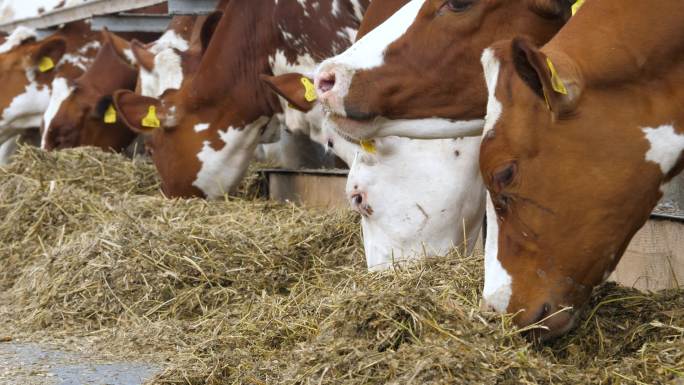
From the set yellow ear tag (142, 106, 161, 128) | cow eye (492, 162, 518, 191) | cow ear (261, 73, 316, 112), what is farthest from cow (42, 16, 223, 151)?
cow eye (492, 162, 518, 191)

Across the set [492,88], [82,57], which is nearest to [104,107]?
[82,57]

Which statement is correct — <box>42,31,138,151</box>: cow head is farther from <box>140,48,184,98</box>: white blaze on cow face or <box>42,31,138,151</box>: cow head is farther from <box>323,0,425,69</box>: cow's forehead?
<box>323,0,425,69</box>: cow's forehead

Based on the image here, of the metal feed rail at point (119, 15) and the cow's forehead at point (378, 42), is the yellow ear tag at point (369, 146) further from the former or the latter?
the metal feed rail at point (119, 15)

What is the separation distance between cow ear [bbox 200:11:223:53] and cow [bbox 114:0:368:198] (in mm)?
680

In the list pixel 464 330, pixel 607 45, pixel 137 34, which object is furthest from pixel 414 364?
pixel 137 34

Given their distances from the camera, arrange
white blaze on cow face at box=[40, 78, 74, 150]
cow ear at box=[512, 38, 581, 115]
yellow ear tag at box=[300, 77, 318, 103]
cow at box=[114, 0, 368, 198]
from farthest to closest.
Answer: white blaze on cow face at box=[40, 78, 74, 150] → cow at box=[114, 0, 368, 198] → yellow ear tag at box=[300, 77, 318, 103] → cow ear at box=[512, 38, 581, 115]

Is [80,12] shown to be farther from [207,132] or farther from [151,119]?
[207,132]

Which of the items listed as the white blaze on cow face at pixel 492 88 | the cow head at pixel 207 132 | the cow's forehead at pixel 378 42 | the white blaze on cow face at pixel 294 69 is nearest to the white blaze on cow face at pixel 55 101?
the cow head at pixel 207 132

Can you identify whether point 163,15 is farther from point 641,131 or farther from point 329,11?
point 641,131

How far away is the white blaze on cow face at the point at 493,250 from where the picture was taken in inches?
147

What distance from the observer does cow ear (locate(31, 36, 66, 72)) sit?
11.7 meters

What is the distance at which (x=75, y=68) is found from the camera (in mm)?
11711

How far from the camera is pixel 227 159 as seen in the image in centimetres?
819

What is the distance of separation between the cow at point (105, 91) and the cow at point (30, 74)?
685 mm
